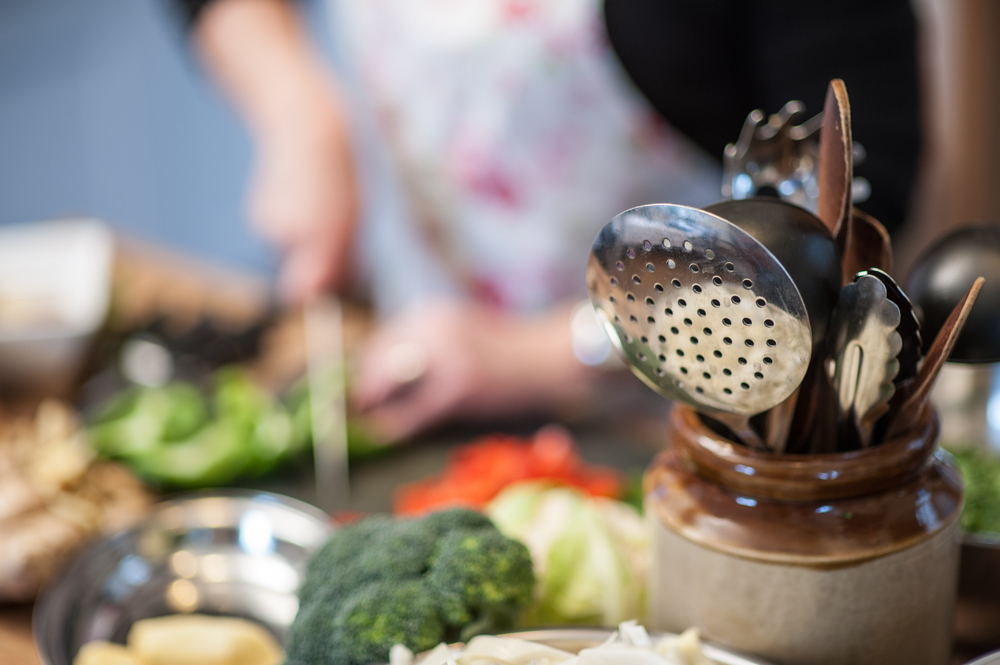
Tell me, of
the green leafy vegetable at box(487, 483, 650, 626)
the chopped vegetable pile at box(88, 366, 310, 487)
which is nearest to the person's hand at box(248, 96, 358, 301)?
the chopped vegetable pile at box(88, 366, 310, 487)

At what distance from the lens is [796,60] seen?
1022mm

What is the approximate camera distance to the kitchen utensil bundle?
1.12ft

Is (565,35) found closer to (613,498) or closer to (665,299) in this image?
(613,498)

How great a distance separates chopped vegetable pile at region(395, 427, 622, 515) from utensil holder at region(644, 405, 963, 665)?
0.39 m

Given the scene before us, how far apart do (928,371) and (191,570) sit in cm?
67

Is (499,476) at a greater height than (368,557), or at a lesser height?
lesser

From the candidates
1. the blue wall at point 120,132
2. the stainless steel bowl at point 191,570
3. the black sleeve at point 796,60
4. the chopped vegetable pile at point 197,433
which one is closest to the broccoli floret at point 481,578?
the stainless steel bowl at point 191,570

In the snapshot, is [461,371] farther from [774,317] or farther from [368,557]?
[774,317]

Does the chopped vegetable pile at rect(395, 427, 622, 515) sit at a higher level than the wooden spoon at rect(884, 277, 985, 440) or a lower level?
lower

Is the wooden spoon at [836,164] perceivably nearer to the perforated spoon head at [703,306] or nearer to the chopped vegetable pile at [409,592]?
the perforated spoon head at [703,306]

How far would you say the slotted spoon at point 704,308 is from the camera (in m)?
0.34

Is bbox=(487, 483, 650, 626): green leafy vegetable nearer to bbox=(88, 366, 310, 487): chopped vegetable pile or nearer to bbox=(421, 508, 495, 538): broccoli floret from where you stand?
bbox=(421, 508, 495, 538): broccoli floret

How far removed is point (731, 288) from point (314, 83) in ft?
4.95

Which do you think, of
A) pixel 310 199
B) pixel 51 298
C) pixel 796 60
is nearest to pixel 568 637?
pixel 796 60
